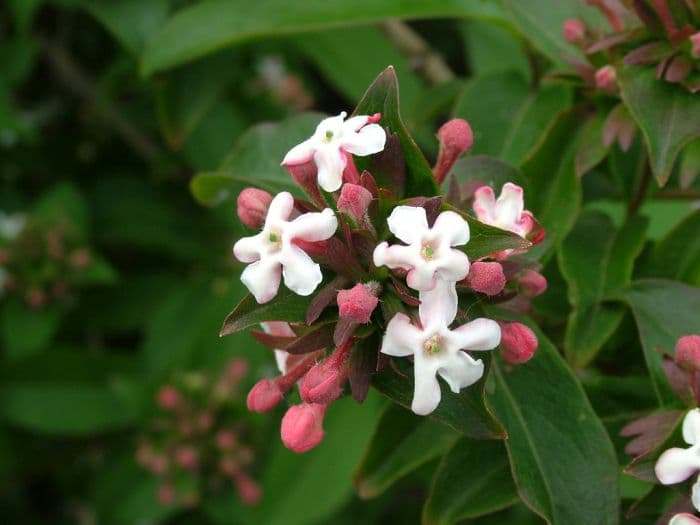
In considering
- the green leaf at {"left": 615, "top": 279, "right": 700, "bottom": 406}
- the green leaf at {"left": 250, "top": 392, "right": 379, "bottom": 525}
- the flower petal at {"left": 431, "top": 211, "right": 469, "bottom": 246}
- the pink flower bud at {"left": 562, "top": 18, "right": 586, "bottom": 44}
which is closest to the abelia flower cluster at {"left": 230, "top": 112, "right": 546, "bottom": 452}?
the flower petal at {"left": 431, "top": 211, "right": 469, "bottom": 246}

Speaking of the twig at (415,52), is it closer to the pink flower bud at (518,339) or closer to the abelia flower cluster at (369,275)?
the abelia flower cluster at (369,275)

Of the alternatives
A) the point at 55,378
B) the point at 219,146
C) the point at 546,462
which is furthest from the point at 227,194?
the point at 55,378

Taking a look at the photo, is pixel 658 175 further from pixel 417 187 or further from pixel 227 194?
pixel 227 194

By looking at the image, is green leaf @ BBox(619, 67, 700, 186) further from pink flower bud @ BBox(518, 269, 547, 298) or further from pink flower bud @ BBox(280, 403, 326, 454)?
pink flower bud @ BBox(280, 403, 326, 454)

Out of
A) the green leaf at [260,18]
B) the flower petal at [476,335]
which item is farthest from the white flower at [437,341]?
the green leaf at [260,18]

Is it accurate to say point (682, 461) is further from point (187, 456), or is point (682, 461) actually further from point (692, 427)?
point (187, 456)
